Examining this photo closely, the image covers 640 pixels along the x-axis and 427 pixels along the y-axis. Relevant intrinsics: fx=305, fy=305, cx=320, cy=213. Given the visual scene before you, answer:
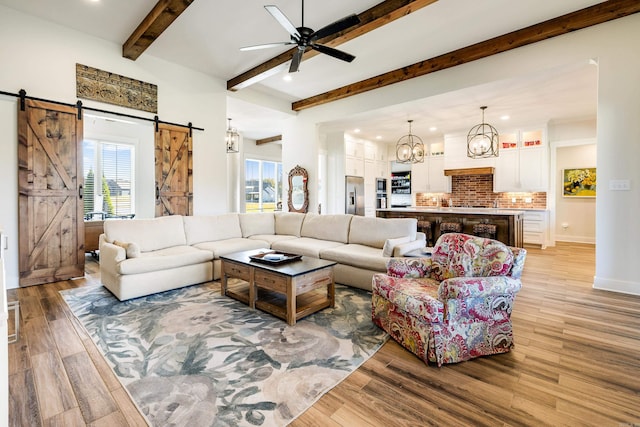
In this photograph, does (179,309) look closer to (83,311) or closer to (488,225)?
(83,311)

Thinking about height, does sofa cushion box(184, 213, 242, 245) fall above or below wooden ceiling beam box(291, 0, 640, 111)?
below

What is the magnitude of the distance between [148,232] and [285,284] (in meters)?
2.34

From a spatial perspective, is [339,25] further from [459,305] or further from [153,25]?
[459,305]

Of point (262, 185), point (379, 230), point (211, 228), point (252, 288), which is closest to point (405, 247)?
point (379, 230)

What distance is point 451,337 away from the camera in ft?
6.55

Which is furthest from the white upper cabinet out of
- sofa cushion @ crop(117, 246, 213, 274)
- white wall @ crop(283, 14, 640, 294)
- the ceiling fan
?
sofa cushion @ crop(117, 246, 213, 274)

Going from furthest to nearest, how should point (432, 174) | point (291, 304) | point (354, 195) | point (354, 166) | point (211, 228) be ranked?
1. point (432, 174)
2. point (354, 166)
3. point (354, 195)
4. point (211, 228)
5. point (291, 304)

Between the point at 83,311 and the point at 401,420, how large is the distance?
3.03 meters

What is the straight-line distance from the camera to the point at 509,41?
3.89 m

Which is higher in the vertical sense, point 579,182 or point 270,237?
point 579,182

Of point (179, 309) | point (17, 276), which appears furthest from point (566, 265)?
point (17, 276)

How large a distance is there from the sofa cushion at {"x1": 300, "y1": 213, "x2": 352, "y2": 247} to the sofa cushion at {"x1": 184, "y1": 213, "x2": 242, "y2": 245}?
112 cm

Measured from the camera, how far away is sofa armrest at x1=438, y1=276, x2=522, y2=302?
1934 millimetres

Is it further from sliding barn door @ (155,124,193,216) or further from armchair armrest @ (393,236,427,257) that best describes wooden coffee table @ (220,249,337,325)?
sliding barn door @ (155,124,193,216)
